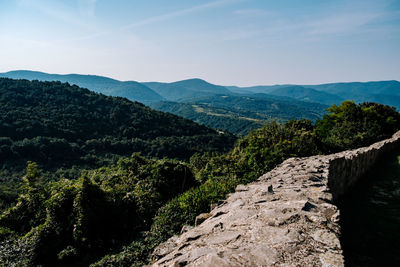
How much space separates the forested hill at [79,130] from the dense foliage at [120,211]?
49.6m

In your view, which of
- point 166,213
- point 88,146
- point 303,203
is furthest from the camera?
point 88,146

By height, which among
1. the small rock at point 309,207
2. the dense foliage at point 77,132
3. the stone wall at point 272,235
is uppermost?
the small rock at point 309,207

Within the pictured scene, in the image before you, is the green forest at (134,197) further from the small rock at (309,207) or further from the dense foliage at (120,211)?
the small rock at (309,207)

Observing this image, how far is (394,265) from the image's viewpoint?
3443 mm

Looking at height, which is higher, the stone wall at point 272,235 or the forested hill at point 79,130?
the stone wall at point 272,235

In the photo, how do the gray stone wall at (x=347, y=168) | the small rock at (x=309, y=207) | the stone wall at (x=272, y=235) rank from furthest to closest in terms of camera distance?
the gray stone wall at (x=347, y=168)
the small rock at (x=309, y=207)
the stone wall at (x=272, y=235)

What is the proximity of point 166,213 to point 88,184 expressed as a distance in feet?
12.2

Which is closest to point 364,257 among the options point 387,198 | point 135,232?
point 387,198

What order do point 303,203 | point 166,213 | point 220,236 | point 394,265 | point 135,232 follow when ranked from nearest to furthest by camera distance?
point 220,236 → point 303,203 → point 394,265 → point 166,213 → point 135,232

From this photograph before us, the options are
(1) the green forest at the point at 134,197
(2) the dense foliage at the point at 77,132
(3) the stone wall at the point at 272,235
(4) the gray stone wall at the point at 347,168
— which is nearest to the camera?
(3) the stone wall at the point at 272,235

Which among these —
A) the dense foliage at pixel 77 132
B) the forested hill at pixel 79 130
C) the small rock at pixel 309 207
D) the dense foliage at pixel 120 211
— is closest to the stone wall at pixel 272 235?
the small rock at pixel 309 207

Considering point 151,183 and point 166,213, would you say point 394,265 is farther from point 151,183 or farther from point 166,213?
point 151,183

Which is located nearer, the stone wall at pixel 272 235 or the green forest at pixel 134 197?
the stone wall at pixel 272 235

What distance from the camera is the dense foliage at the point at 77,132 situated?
56325 mm
